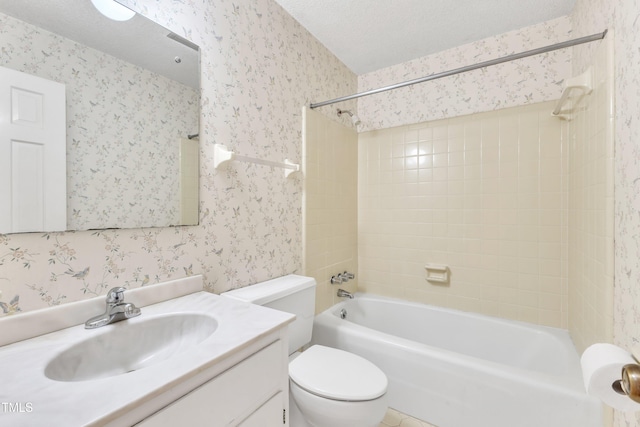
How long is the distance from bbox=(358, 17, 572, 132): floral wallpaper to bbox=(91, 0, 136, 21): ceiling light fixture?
5.86 feet

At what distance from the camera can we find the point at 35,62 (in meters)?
0.79

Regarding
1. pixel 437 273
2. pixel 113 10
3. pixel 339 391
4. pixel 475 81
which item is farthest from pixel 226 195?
pixel 475 81

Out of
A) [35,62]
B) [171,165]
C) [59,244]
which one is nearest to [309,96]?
[171,165]

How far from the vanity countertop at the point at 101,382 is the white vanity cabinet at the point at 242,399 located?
0.9 inches

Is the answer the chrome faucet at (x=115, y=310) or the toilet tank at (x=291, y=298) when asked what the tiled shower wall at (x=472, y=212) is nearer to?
the toilet tank at (x=291, y=298)

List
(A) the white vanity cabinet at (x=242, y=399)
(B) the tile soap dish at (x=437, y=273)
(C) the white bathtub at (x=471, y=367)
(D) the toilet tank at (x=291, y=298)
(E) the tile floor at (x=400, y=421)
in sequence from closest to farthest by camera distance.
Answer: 1. (A) the white vanity cabinet at (x=242, y=399)
2. (C) the white bathtub at (x=471, y=367)
3. (D) the toilet tank at (x=291, y=298)
4. (E) the tile floor at (x=400, y=421)
5. (B) the tile soap dish at (x=437, y=273)

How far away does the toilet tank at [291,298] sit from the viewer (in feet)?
4.24

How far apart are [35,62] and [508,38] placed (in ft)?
8.10

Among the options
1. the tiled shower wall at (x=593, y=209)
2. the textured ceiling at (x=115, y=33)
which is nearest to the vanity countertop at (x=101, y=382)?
the textured ceiling at (x=115, y=33)

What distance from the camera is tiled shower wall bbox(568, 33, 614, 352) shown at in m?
1.09

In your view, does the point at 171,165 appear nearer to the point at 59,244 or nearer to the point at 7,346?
the point at 59,244

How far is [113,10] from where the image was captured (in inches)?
37.7

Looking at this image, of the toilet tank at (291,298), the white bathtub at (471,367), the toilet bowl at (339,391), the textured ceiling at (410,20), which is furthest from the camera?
the textured ceiling at (410,20)

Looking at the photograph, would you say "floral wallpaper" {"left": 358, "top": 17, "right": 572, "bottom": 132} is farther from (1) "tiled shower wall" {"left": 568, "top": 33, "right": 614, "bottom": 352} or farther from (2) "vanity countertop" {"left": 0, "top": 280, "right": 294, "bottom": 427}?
(2) "vanity countertop" {"left": 0, "top": 280, "right": 294, "bottom": 427}
